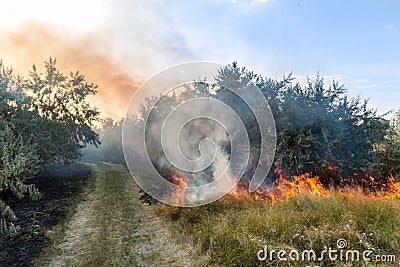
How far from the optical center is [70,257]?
677 centimetres

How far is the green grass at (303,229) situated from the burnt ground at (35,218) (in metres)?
5.04

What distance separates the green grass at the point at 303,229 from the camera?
17.4ft

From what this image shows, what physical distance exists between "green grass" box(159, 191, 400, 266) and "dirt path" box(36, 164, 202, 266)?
848 mm

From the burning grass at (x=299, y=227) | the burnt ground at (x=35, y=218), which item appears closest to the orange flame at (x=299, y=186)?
the burning grass at (x=299, y=227)

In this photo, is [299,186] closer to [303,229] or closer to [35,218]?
[303,229]

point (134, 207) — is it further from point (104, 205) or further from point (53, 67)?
point (53, 67)

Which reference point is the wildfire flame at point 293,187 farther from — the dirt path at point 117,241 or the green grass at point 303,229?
the dirt path at point 117,241

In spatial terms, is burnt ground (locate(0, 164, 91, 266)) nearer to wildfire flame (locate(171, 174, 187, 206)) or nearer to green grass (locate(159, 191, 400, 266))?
green grass (locate(159, 191, 400, 266))

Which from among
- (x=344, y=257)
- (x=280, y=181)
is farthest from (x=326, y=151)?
(x=344, y=257)

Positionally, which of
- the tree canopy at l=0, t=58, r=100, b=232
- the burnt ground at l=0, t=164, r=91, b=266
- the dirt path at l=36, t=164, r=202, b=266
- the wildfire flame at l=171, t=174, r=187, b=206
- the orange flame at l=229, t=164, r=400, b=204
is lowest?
the burnt ground at l=0, t=164, r=91, b=266

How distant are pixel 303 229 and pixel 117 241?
6117 mm

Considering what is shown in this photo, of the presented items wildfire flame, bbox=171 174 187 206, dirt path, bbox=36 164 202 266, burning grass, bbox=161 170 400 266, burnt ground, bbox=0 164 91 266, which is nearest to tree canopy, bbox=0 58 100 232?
burnt ground, bbox=0 164 91 266

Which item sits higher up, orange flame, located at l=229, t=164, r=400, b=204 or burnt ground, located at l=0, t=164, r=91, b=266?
orange flame, located at l=229, t=164, r=400, b=204

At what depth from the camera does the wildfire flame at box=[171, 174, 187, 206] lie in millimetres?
10547
